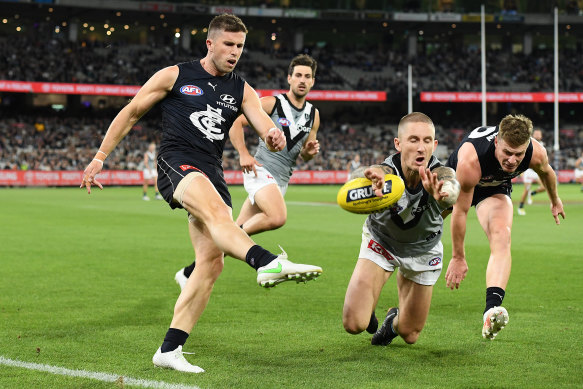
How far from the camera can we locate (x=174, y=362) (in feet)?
19.1

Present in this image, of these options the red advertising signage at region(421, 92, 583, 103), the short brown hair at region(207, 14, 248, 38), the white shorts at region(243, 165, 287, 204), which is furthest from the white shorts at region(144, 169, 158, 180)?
the red advertising signage at region(421, 92, 583, 103)

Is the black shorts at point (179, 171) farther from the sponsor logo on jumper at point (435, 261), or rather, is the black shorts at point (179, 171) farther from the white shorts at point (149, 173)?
the white shorts at point (149, 173)

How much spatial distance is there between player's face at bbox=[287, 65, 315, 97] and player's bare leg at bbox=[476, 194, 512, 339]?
3003mm

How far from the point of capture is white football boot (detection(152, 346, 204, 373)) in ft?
19.0

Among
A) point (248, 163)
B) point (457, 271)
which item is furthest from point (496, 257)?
point (248, 163)

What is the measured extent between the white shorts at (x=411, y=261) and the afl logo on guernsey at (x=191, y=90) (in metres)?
2.04

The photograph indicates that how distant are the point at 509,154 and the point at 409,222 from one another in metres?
1.33

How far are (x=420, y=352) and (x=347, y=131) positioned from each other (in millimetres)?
57033

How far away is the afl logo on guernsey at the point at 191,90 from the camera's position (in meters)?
6.33

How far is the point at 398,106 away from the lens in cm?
6606

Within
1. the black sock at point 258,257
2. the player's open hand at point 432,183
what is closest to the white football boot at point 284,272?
the black sock at point 258,257

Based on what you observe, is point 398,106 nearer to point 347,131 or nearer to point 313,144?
point 347,131

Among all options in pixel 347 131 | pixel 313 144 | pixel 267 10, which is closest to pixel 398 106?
pixel 347 131

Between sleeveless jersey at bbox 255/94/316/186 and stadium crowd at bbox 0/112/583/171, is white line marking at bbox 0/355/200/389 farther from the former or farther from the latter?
stadium crowd at bbox 0/112/583/171
